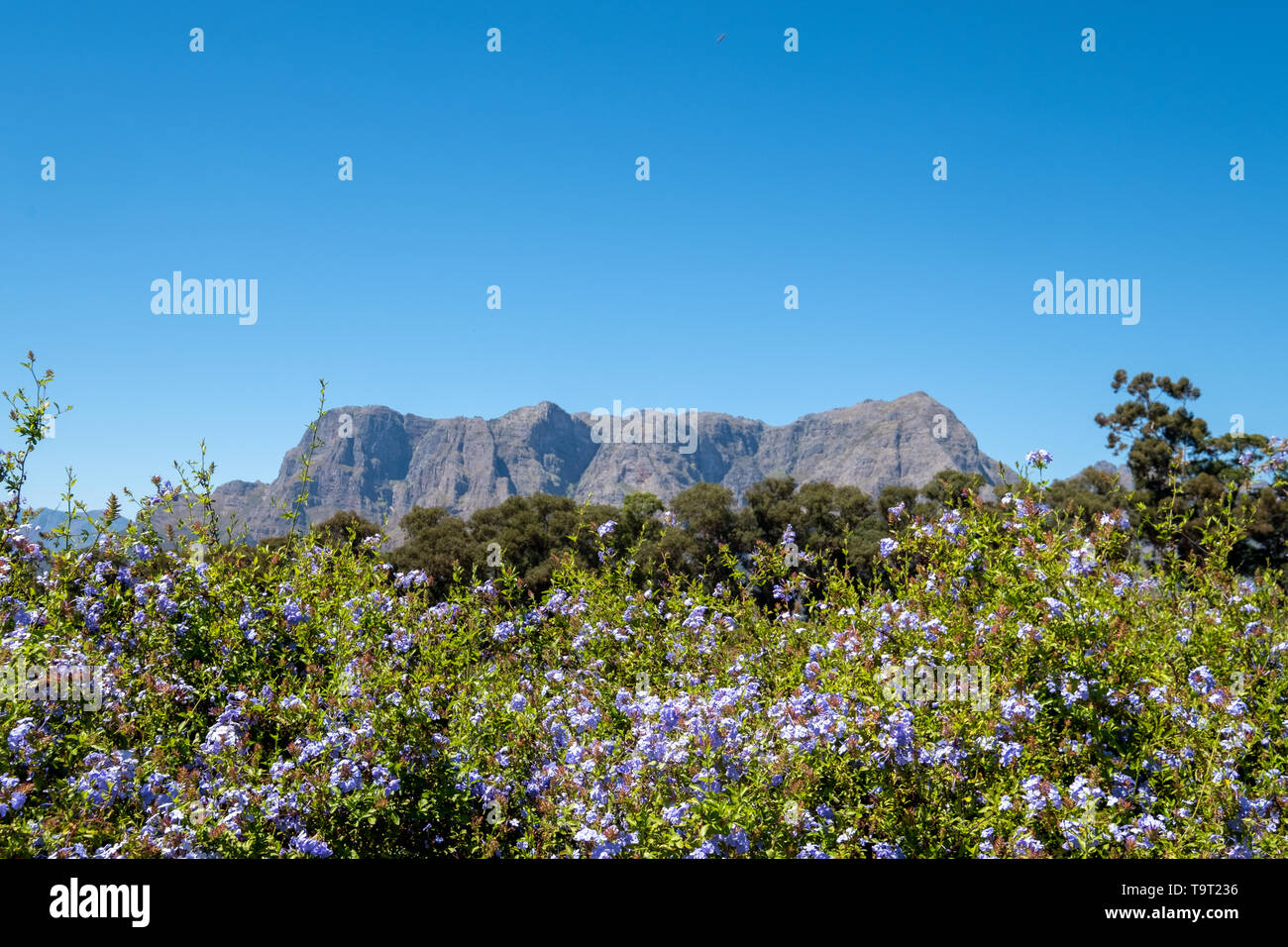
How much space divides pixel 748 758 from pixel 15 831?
3.37m

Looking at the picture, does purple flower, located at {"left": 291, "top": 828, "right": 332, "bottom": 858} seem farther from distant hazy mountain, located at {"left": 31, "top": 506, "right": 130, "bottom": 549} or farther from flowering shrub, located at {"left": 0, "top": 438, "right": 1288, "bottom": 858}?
distant hazy mountain, located at {"left": 31, "top": 506, "right": 130, "bottom": 549}

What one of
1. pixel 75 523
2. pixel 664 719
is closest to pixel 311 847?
pixel 664 719

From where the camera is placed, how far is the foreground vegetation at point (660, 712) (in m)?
3.58

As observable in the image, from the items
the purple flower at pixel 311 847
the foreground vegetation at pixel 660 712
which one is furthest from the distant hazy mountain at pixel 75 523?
the purple flower at pixel 311 847

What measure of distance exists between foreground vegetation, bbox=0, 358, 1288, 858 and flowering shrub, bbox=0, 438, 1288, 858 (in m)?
0.02

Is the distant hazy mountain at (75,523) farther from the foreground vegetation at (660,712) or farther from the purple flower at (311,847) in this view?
the purple flower at (311,847)

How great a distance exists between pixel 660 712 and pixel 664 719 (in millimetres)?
65

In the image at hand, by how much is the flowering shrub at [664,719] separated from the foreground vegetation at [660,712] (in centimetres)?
2

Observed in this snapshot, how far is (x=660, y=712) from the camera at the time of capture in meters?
3.92

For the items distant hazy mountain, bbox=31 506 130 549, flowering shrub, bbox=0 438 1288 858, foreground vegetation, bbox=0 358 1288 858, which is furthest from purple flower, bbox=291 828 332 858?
distant hazy mountain, bbox=31 506 130 549

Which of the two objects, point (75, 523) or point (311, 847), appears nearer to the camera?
point (311, 847)

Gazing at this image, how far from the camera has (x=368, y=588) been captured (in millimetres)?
5914

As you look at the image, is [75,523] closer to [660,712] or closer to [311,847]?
[311,847]
